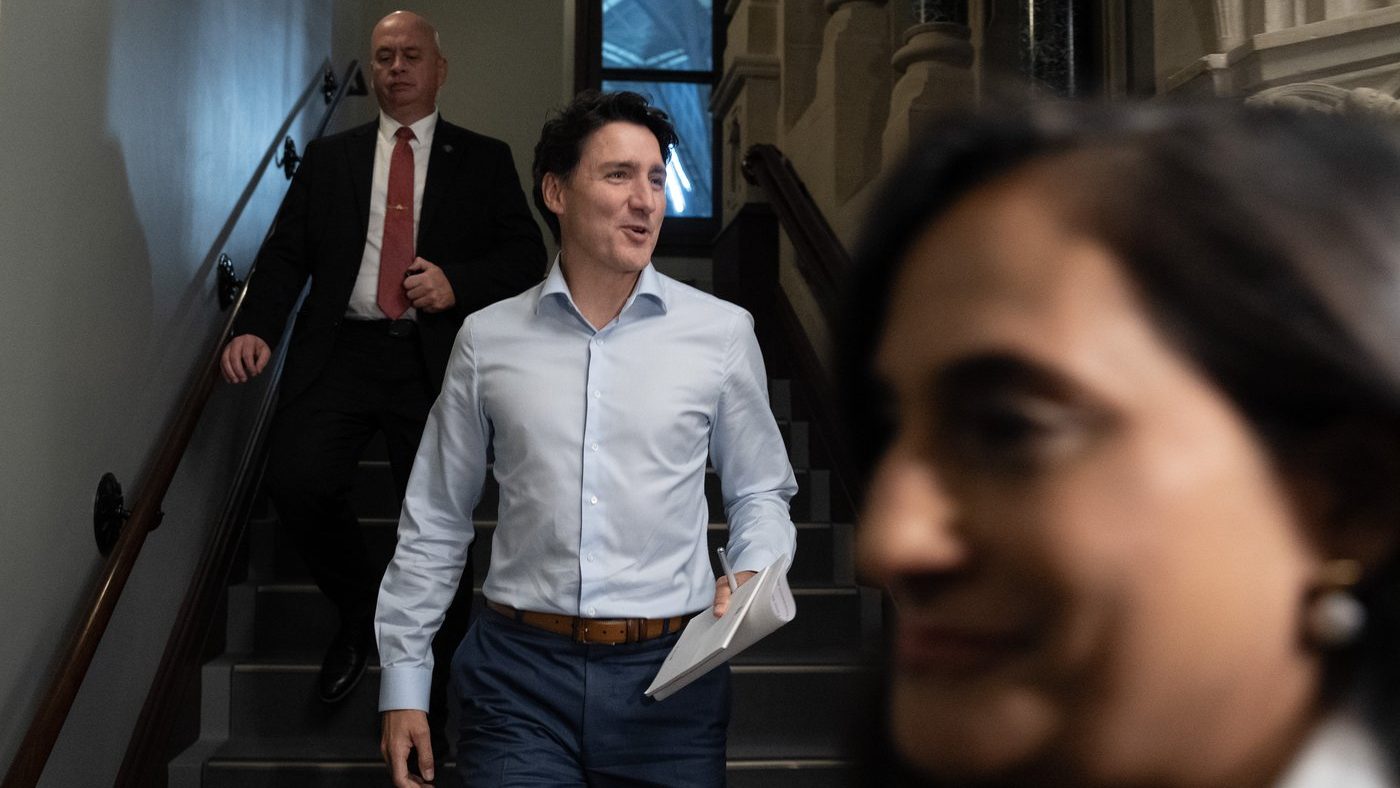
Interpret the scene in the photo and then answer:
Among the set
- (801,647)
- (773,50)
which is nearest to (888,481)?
(801,647)

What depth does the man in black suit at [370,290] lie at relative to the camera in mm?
3656

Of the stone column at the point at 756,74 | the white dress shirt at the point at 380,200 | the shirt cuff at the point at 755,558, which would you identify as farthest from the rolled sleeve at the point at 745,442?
the stone column at the point at 756,74

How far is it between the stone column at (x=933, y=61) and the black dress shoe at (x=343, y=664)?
7.64 ft

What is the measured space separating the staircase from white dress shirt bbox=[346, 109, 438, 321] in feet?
3.06

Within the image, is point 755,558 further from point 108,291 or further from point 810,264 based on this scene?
point 810,264

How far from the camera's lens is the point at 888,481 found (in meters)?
0.37

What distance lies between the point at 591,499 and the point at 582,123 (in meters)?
0.72

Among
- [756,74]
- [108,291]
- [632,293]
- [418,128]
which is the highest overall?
[756,74]

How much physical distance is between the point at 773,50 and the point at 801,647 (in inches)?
138

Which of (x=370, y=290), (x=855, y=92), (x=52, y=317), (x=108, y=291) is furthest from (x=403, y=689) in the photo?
→ (x=855, y=92)

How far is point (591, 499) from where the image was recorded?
2.25m

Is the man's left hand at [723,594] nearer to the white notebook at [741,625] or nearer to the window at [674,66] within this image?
the white notebook at [741,625]

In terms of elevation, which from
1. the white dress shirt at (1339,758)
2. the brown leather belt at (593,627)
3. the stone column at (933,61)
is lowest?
the brown leather belt at (593,627)

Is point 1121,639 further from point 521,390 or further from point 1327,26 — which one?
point 1327,26
